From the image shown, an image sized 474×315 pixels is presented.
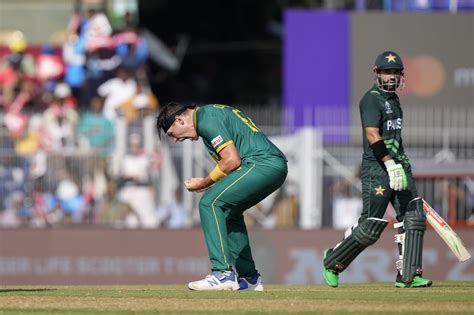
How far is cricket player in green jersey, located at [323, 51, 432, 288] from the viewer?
11953 mm

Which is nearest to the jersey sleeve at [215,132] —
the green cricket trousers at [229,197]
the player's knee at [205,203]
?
the green cricket trousers at [229,197]

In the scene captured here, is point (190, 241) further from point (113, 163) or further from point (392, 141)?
point (392, 141)

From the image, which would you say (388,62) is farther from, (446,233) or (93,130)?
(93,130)

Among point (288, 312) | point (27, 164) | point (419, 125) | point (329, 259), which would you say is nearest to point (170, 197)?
point (27, 164)

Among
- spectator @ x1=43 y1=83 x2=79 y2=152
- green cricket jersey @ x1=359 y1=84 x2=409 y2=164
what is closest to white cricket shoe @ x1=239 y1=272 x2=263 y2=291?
green cricket jersey @ x1=359 y1=84 x2=409 y2=164

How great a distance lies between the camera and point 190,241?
20422 millimetres

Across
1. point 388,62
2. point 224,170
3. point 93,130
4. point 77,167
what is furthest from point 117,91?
point 224,170

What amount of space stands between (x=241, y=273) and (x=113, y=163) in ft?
31.3

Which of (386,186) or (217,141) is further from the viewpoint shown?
(386,186)

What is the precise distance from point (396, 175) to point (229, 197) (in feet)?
5.01

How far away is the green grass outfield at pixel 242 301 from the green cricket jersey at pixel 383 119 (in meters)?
1.26

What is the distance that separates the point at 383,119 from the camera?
39.6 ft

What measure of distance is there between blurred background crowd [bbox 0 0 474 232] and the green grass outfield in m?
9.26

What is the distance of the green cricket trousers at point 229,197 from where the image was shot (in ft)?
37.7
